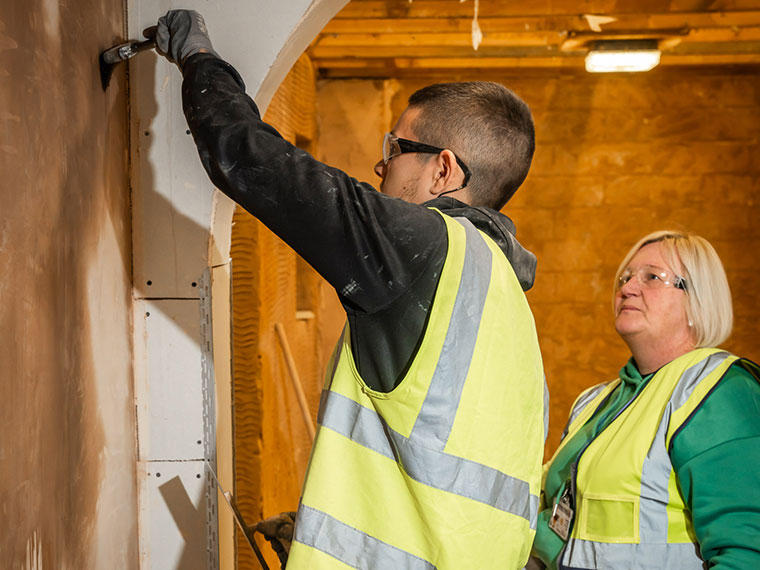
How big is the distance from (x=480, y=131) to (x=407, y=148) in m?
0.13

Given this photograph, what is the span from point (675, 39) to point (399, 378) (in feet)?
11.5

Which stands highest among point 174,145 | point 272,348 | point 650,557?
point 174,145

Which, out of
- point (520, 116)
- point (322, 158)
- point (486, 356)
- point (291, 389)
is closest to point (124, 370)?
point (486, 356)

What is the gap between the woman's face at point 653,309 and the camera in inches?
65.1

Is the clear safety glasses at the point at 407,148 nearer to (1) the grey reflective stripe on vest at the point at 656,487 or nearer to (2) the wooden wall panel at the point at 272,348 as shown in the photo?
(1) the grey reflective stripe on vest at the point at 656,487

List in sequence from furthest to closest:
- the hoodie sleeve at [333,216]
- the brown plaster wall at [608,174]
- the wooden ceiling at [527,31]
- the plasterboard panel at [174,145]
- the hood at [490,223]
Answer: the brown plaster wall at [608,174] < the wooden ceiling at [527,31] < the plasterboard panel at [174,145] < the hood at [490,223] < the hoodie sleeve at [333,216]

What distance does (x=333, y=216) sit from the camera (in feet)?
2.72

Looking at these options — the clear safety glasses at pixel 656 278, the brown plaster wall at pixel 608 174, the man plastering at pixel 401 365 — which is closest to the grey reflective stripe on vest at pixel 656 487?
the clear safety glasses at pixel 656 278

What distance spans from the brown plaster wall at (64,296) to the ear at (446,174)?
1.89ft

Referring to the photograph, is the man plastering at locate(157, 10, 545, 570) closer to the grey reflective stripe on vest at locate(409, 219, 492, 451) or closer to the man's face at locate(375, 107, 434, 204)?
the grey reflective stripe on vest at locate(409, 219, 492, 451)

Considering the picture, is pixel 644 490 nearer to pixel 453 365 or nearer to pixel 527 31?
pixel 453 365

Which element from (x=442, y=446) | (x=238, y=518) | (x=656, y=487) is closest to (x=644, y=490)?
(x=656, y=487)

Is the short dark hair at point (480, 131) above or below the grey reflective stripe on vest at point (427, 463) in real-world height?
above

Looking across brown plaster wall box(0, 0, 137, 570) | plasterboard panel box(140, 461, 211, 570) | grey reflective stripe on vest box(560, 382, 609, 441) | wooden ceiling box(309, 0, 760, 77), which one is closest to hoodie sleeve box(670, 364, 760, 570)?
grey reflective stripe on vest box(560, 382, 609, 441)
